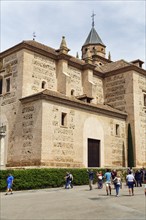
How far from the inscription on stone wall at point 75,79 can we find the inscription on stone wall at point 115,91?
4236 mm

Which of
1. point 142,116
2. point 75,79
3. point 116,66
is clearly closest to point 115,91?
point 116,66

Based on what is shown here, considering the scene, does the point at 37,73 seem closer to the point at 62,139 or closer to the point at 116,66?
the point at 62,139

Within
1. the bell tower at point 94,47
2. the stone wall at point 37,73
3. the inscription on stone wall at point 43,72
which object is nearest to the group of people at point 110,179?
the stone wall at point 37,73

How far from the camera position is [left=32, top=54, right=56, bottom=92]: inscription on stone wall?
90.6 feet

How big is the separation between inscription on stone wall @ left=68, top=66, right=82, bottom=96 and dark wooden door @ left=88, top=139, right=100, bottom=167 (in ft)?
21.2

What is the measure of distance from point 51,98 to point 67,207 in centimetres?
1303

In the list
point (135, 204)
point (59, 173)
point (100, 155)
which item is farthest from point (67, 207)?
point (100, 155)

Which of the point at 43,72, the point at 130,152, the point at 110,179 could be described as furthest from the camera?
the point at 130,152

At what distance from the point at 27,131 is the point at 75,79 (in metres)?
10.2

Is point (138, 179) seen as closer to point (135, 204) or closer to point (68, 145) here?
point (68, 145)

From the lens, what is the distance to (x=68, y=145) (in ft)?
81.4

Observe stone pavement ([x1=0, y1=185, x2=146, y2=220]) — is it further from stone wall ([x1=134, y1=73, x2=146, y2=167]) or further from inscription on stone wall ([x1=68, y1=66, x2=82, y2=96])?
inscription on stone wall ([x1=68, y1=66, x2=82, y2=96])

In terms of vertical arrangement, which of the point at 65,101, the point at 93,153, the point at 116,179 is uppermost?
the point at 65,101

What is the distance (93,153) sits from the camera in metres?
27.4
